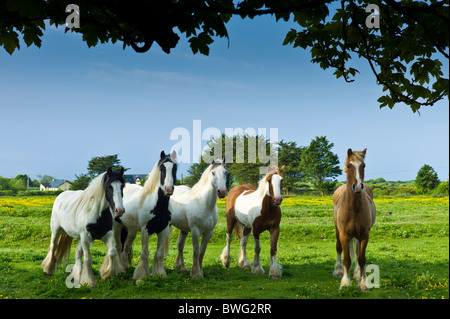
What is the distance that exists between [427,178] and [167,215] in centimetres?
7422

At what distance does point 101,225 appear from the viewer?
819cm

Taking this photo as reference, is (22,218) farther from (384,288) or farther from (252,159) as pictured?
(252,159)

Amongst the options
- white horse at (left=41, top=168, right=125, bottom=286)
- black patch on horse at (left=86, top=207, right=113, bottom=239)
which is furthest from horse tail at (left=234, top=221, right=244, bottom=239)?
black patch on horse at (left=86, top=207, right=113, bottom=239)

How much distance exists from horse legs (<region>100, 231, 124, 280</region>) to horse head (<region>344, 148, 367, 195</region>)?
16.7ft

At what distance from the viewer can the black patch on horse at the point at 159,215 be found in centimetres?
891

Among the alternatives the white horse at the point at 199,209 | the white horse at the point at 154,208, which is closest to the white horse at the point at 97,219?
the white horse at the point at 154,208

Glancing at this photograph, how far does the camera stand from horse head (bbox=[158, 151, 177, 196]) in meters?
8.39

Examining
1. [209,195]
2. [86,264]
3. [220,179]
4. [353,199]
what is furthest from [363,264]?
[86,264]

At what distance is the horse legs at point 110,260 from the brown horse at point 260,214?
12.3 ft

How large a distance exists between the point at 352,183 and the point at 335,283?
3.19m

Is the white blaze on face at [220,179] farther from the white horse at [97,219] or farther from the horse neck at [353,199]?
the horse neck at [353,199]

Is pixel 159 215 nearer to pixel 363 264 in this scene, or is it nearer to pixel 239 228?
pixel 239 228

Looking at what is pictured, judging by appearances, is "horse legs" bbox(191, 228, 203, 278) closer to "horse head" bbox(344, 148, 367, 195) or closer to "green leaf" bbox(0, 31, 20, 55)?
"horse head" bbox(344, 148, 367, 195)

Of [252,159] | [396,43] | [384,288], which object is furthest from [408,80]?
[252,159]
